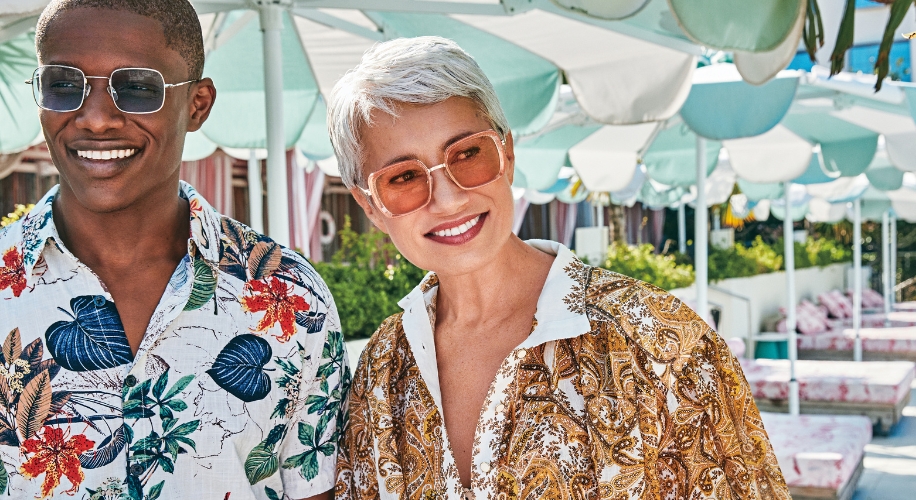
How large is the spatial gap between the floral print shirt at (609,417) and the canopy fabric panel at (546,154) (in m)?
5.50

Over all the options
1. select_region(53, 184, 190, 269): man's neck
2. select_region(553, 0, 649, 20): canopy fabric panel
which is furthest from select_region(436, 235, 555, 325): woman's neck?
select_region(553, 0, 649, 20): canopy fabric panel

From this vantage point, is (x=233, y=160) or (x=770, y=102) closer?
(x=770, y=102)

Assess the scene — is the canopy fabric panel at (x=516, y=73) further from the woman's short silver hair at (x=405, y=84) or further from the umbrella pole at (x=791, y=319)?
the umbrella pole at (x=791, y=319)

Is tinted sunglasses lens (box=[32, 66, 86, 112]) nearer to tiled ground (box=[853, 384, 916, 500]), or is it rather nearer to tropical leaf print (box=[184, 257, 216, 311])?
tropical leaf print (box=[184, 257, 216, 311])

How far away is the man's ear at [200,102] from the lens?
1.78 metres

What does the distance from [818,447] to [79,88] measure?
594cm

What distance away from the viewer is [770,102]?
4.33 metres

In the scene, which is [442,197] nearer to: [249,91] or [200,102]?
[200,102]

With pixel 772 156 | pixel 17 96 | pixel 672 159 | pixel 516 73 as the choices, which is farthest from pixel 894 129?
pixel 17 96

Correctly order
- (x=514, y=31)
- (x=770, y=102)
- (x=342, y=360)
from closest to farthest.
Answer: (x=342, y=360), (x=514, y=31), (x=770, y=102)

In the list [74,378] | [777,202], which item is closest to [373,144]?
[74,378]

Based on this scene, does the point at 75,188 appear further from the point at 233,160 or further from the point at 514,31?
the point at 233,160

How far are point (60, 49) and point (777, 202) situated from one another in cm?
1472

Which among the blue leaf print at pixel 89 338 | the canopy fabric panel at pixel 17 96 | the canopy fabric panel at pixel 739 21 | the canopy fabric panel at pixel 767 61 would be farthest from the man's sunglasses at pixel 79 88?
the canopy fabric panel at pixel 17 96
